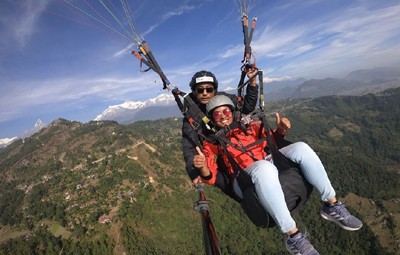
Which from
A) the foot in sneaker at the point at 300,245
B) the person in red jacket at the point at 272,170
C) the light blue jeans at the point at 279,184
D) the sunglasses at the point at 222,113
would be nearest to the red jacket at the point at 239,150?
the person in red jacket at the point at 272,170

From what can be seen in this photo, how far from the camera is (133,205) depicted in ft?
251

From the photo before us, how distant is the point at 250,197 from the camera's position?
398cm

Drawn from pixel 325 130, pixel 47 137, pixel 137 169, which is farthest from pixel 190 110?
pixel 325 130

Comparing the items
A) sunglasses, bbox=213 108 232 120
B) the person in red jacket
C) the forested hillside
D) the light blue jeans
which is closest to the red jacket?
the person in red jacket

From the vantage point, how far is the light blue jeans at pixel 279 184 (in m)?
3.68

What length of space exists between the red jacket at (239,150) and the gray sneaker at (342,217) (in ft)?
4.16

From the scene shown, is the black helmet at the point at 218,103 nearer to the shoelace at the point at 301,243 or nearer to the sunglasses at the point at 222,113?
Result: the sunglasses at the point at 222,113

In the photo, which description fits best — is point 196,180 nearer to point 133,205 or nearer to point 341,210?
point 341,210

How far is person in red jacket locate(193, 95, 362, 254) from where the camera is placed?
12.1ft

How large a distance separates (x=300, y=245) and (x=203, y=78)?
12.2ft

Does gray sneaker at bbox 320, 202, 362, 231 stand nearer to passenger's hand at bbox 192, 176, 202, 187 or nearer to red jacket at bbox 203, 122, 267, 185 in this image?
red jacket at bbox 203, 122, 267, 185

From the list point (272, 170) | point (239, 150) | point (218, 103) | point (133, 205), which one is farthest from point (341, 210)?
point (133, 205)

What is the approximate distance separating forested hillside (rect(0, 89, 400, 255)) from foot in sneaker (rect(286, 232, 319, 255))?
2643 inches

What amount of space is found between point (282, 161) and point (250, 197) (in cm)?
73
